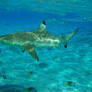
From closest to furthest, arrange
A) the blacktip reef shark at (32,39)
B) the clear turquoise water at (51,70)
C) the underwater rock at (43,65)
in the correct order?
the blacktip reef shark at (32,39), the clear turquoise water at (51,70), the underwater rock at (43,65)

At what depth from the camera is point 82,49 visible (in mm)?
16438

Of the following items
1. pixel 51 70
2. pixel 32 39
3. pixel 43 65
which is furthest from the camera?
pixel 43 65

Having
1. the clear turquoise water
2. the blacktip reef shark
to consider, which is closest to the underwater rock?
the clear turquoise water

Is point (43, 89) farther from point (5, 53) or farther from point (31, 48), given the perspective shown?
point (5, 53)

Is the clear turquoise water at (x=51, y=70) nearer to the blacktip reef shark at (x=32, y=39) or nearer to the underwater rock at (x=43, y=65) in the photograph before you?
the underwater rock at (x=43, y=65)

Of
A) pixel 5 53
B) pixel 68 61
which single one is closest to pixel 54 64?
pixel 68 61

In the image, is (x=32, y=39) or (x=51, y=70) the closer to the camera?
(x=32, y=39)

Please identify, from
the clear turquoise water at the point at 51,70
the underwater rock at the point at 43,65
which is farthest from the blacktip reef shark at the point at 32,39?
the underwater rock at the point at 43,65

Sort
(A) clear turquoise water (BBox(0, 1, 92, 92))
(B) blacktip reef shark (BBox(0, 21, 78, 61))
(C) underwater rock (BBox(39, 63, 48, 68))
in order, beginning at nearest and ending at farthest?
(B) blacktip reef shark (BBox(0, 21, 78, 61)) < (A) clear turquoise water (BBox(0, 1, 92, 92)) < (C) underwater rock (BBox(39, 63, 48, 68))

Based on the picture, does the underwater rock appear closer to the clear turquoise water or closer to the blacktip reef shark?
the clear turquoise water

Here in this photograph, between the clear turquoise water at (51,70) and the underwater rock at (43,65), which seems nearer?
the clear turquoise water at (51,70)

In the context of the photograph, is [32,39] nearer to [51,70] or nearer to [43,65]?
[51,70]

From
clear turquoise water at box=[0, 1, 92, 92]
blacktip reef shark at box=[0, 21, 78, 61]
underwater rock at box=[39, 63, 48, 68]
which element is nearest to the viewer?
blacktip reef shark at box=[0, 21, 78, 61]

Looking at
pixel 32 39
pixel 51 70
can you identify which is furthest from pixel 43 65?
pixel 32 39
